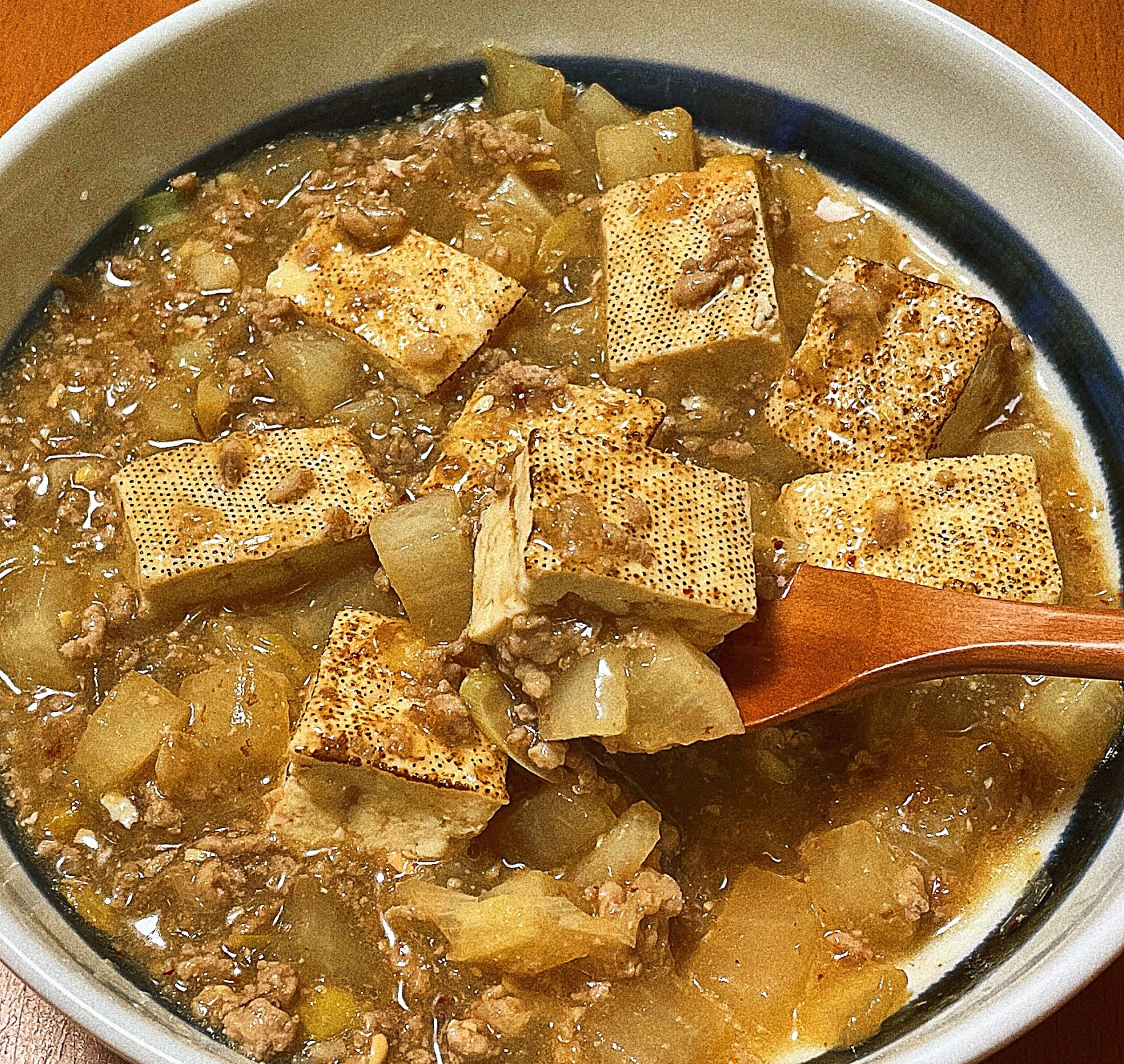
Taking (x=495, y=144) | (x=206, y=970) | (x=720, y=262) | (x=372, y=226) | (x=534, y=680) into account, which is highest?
(x=495, y=144)

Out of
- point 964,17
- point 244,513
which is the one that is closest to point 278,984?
point 244,513

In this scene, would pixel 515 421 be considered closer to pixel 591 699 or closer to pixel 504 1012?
pixel 591 699

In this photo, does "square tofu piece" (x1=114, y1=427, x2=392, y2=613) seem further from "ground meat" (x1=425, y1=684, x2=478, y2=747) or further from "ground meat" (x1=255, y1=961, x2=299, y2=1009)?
"ground meat" (x1=255, y1=961, x2=299, y2=1009)

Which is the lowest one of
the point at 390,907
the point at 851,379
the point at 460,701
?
Result: the point at 390,907

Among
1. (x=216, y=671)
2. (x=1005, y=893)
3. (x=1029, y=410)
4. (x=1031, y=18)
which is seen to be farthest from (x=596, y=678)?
(x=1031, y=18)

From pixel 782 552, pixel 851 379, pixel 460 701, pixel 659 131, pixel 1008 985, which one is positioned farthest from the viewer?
pixel 659 131

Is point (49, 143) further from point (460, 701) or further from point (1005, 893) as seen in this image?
point (1005, 893)
